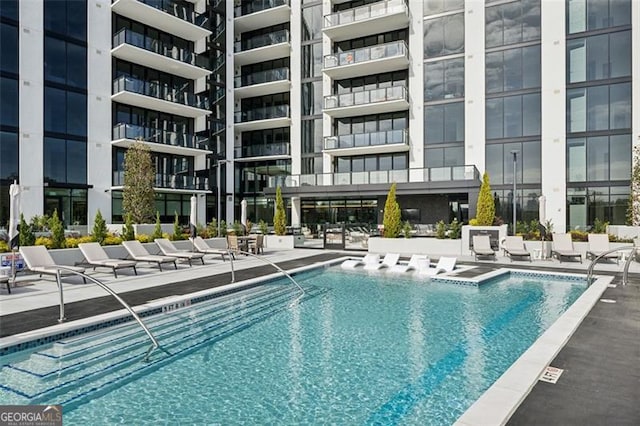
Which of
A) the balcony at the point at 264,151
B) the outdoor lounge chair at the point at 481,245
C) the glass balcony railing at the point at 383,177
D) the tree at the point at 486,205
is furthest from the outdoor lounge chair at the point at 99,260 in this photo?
the balcony at the point at 264,151

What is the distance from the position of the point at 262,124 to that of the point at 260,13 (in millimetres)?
8695

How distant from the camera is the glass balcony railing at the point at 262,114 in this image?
3219 centimetres

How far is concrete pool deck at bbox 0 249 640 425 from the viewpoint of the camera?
391 cm

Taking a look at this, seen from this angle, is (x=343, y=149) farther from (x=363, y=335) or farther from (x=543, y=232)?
(x=363, y=335)

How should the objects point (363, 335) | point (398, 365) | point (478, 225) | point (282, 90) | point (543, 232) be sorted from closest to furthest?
1. point (398, 365)
2. point (363, 335)
3. point (543, 232)
4. point (478, 225)
5. point (282, 90)

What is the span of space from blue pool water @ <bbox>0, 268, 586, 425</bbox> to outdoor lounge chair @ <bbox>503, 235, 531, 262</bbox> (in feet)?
20.6

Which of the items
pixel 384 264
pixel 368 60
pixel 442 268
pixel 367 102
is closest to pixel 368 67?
pixel 368 60

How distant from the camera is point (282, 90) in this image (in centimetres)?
3309

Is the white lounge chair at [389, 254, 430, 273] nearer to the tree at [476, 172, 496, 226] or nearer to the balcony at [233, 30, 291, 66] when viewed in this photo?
the tree at [476, 172, 496, 226]

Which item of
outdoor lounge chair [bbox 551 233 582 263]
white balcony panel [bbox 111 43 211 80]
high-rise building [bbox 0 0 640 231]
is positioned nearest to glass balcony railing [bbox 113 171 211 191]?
high-rise building [bbox 0 0 640 231]

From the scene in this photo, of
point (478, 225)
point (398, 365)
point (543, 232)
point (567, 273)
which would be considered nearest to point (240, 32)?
point (478, 225)

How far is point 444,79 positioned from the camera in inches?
1059

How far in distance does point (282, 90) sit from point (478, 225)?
2057 cm

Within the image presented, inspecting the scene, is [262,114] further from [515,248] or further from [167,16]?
[515,248]
